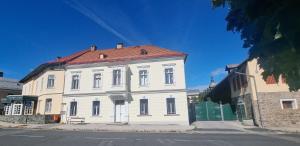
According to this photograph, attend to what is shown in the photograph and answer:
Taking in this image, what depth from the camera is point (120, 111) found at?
24031mm

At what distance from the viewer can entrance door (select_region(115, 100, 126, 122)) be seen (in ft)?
78.1

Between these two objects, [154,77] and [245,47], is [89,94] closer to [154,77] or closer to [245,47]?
[154,77]

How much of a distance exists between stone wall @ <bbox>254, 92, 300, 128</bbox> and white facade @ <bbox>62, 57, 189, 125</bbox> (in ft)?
24.4

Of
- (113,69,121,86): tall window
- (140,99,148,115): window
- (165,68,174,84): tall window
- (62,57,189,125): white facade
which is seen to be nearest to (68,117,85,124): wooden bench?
(62,57,189,125): white facade

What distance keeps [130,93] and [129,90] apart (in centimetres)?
38

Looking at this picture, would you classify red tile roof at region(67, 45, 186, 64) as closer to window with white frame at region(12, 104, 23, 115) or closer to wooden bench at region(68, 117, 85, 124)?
wooden bench at region(68, 117, 85, 124)

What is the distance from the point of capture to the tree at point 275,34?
168 centimetres

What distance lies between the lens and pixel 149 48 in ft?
91.9

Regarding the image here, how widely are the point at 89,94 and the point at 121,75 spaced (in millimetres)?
4757

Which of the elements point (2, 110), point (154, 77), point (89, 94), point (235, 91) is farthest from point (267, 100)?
point (2, 110)

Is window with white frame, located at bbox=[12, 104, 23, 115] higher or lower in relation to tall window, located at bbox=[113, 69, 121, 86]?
lower

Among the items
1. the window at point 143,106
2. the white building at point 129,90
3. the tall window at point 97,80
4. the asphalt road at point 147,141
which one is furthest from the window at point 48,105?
the asphalt road at point 147,141

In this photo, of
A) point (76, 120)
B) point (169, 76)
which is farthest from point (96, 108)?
point (169, 76)

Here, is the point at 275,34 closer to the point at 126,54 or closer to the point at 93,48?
the point at 126,54
